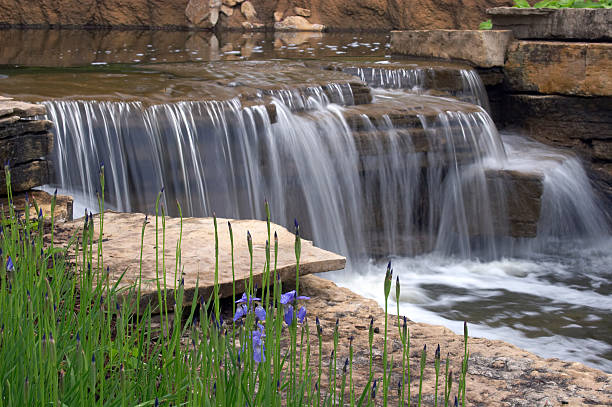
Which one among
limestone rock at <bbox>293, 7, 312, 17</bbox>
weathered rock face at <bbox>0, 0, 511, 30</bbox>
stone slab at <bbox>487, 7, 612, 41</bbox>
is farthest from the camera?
limestone rock at <bbox>293, 7, 312, 17</bbox>

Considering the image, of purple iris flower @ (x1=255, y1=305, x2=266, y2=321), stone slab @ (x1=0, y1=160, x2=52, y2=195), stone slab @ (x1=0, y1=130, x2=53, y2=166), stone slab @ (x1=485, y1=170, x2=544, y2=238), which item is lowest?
stone slab @ (x1=485, y1=170, x2=544, y2=238)

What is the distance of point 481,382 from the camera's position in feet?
8.07

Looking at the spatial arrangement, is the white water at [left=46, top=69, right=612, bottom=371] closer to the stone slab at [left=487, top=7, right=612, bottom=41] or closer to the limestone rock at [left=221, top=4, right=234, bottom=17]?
the stone slab at [left=487, top=7, right=612, bottom=41]

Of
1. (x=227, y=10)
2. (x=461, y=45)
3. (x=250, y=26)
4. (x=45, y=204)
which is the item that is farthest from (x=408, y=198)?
(x=227, y=10)

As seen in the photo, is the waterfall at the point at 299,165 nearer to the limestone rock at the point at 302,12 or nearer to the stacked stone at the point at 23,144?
the stacked stone at the point at 23,144

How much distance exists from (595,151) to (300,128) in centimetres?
330

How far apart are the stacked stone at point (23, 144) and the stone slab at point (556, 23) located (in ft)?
18.6

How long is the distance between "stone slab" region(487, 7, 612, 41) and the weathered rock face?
31.6ft

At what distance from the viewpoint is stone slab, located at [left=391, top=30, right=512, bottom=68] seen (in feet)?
26.4

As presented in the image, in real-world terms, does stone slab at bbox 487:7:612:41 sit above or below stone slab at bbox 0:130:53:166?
above

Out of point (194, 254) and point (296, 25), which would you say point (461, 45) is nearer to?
point (194, 254)

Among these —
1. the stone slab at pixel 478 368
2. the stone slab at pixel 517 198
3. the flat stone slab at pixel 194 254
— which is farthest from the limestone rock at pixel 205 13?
the stone slab at pixel 478 368

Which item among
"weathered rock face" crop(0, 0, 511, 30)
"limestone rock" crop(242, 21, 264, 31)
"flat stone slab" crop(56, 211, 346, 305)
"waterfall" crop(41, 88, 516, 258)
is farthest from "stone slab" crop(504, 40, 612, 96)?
"limestone rock" crop(242, 21, 264, 31)

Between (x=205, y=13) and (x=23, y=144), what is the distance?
1483cm
